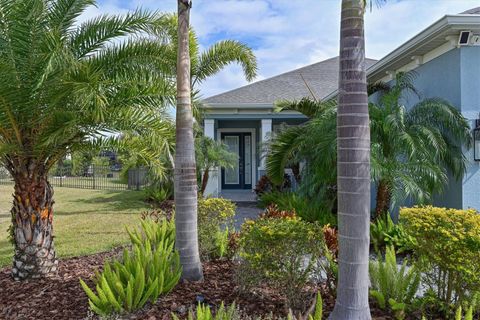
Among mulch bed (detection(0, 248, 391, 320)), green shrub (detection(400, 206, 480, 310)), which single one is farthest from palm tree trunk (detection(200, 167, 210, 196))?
green shrub (detection(400, 206, 480, 310))

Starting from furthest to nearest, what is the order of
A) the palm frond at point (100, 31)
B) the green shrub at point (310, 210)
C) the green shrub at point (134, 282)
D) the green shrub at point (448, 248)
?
the green shrub at point (310, 210) → the palm frond at point (100, 31) → the green shrub at point (134, 282) → the green shrub at point (448, 248)

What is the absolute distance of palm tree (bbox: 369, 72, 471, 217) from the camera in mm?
7309

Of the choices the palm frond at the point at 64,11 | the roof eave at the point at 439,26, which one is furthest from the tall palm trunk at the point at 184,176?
the roof eave at the point at 439,26

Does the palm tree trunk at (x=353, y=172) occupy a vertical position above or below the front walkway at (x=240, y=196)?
above

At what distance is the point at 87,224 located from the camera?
11.6 m

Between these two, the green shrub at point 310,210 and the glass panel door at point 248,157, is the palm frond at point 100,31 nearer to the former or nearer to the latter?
the green shrub at point 310,210

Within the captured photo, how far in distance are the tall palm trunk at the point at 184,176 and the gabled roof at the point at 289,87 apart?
10.3 metres

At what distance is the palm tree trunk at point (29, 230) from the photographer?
19.4ft

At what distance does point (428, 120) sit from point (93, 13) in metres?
6.53

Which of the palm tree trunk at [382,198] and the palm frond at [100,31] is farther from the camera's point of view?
the palm tree trunk at [382,198]

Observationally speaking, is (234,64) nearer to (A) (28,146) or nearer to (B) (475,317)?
(A) (28,146)

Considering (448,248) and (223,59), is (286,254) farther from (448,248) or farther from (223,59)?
(223,59)

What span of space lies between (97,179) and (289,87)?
662 inches

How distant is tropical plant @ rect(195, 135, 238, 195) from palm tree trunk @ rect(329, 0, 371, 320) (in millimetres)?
10967
